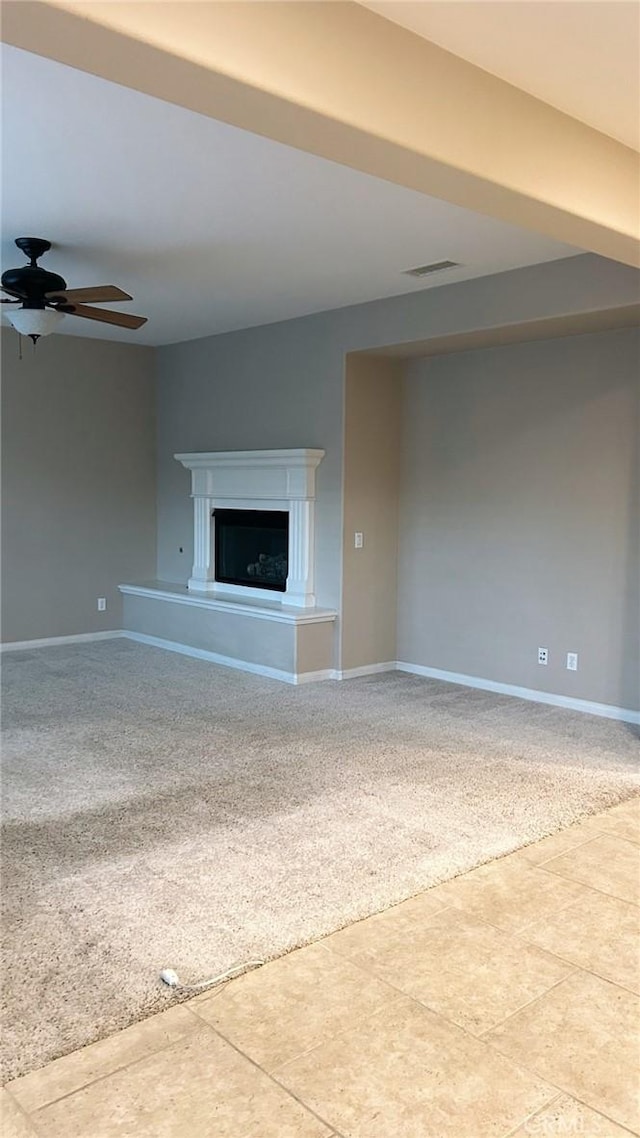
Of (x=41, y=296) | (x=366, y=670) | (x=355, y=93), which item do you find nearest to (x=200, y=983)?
(x=355, y=93)

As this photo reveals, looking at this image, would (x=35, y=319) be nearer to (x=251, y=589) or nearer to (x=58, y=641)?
(x=251, y=589)

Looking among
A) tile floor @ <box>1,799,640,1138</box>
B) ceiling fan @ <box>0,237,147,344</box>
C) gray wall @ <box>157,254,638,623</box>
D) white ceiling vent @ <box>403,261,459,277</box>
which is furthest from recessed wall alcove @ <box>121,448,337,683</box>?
tile floor @ <box>1,799,640,1138</box>

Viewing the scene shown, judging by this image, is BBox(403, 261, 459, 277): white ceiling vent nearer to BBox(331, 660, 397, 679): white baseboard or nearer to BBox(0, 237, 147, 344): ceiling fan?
BBox(0, 237, 147, 344): ceiling fan

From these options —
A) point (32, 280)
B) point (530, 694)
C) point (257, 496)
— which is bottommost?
point (530, 694)

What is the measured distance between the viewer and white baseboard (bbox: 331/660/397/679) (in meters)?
5.92

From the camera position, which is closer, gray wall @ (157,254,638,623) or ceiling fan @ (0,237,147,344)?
ceiling fan @ (0,237,147,344)

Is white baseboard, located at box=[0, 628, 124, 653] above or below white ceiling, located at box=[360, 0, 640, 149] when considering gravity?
below

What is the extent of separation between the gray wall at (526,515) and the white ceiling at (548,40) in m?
2.32

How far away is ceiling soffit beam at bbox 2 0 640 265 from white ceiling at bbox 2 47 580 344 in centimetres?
79

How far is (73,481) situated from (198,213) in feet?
12.2

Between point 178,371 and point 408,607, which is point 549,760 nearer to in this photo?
point 408,607

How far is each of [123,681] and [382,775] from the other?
94.4 inches

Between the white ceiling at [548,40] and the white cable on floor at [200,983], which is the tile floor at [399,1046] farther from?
the white ceiling at [548,40]

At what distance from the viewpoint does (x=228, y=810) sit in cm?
351
